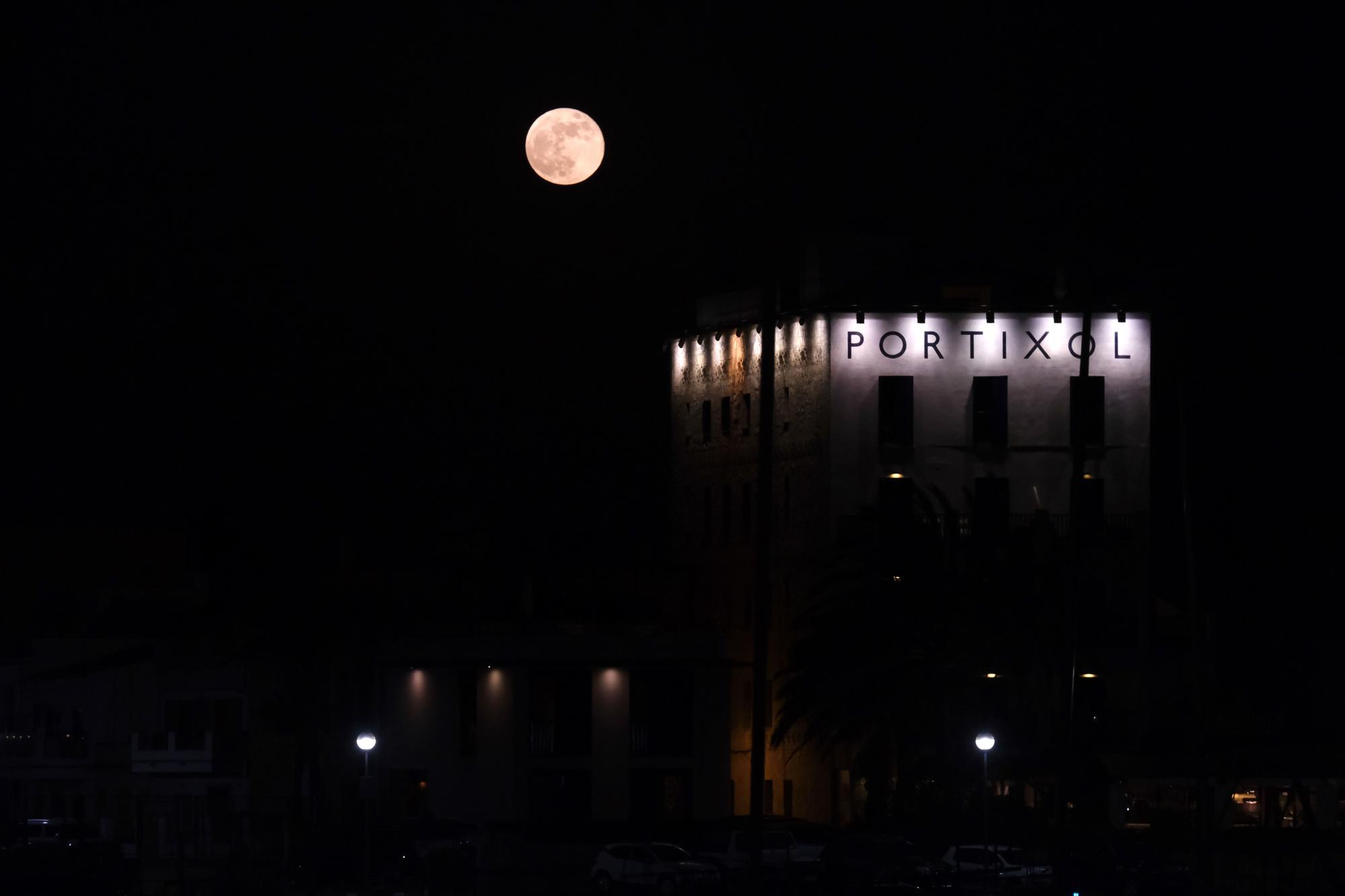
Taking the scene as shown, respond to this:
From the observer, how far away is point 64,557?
94.5m

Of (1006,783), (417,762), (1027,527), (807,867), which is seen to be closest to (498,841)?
(807,867)

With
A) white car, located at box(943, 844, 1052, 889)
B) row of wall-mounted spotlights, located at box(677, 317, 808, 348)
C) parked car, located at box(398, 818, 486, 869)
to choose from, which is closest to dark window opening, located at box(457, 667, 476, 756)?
parked car, located at box(398, 818, 486, 869)

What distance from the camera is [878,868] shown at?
45.2m

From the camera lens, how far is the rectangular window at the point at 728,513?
68812 mm

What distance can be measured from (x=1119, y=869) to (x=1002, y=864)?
2702mm

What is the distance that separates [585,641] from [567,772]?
3.78 meters

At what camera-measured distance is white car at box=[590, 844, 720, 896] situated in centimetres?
4484

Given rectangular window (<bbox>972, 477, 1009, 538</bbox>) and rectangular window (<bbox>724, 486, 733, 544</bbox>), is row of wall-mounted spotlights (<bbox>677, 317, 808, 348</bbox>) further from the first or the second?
rectangular window (<bbox>972, 477, 1009, 538</bbox>)

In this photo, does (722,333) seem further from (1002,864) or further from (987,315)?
→ (1002,864)

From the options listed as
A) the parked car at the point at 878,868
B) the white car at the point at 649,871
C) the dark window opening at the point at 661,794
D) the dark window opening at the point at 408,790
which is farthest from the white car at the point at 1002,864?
the dark window opening at the point at 408,790

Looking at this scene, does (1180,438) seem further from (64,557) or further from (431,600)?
(64,557)

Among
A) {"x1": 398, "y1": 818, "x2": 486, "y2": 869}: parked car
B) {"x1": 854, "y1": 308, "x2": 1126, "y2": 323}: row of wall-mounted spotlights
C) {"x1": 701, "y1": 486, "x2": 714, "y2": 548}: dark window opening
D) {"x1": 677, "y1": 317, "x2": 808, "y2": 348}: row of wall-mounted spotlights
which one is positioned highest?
{"x1": 677, "y1": 317, "x2": 808, "y2": 348}: row of wall-mounted spotlights

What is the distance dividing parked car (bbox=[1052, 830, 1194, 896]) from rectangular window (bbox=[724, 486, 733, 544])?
23.9 metres

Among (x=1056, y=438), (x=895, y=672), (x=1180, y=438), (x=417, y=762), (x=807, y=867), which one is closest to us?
(x=807, y=867)
